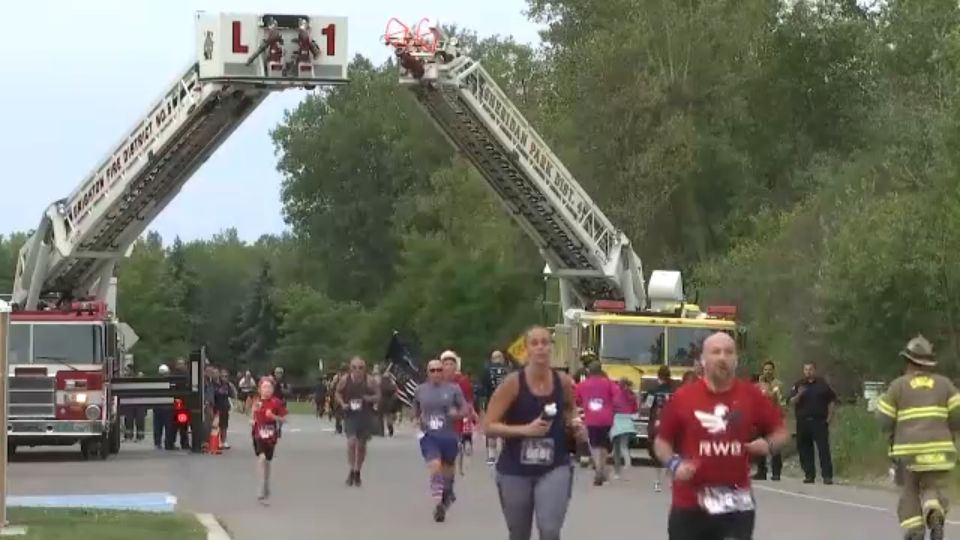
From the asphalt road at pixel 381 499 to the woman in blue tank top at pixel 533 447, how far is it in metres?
6.00

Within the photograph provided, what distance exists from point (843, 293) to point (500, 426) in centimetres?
2232

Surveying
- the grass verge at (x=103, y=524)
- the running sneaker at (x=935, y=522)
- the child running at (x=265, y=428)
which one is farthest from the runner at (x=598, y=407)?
the running sneaker at (x=935, y=522)

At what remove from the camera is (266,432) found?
22922mm

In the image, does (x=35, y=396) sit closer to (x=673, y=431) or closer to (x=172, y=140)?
(x=172, y=140)

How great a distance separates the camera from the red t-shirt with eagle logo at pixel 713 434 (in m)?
9.60

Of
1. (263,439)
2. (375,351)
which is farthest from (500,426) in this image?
(375,351)

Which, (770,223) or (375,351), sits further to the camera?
(375,351)

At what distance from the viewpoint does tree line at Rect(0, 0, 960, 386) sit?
3356 centimetres

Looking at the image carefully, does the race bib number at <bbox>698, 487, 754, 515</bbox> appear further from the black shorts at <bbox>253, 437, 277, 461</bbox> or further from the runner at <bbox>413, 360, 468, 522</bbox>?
the black shorts at <bbox>253, 437, 277, 461</bbox>

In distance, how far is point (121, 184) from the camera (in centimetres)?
3422

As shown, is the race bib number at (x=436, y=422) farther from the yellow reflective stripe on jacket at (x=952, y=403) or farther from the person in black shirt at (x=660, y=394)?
the yellow reflective stripe on jacket at (x=952, y=403)

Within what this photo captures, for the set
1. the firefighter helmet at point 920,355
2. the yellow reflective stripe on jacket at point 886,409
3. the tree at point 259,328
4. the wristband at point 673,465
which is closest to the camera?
the wristband at point 673,465

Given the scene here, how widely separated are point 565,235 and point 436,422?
54.3ft

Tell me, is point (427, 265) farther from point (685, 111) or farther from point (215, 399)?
point (215, 399)
